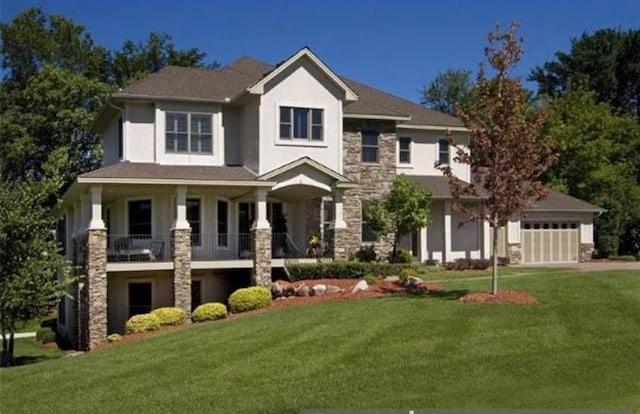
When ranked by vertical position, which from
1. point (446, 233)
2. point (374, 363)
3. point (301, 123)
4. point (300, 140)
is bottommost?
point (374, 363)

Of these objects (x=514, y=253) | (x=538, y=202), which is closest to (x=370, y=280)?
(x=538, y=202)

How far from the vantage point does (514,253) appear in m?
32.9

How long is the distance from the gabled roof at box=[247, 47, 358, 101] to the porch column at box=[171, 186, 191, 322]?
14.9ft

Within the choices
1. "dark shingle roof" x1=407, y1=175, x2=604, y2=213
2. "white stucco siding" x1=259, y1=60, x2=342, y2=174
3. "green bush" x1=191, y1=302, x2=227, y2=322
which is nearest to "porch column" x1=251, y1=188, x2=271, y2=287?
"white stucco siding" x1=259, y1=60, x2=342, y2=174

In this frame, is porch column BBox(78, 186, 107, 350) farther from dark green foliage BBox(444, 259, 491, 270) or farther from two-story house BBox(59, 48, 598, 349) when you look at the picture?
dark green foliage BBox(444, 259, 491, 270)

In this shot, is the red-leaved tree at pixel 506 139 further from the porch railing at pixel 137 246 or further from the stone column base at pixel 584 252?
the stone column base at pixel 584 252

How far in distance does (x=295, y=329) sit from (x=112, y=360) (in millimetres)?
4095

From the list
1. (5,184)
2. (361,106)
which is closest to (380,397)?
(5,184)

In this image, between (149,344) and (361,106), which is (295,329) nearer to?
(149,344)

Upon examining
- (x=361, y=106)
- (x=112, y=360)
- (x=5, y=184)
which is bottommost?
(x=112, y=360)

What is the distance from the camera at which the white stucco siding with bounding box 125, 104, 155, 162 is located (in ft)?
88.3

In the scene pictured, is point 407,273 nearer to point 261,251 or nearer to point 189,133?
point 261,251

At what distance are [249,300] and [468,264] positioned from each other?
10973 millimetres

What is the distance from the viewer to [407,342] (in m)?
14.6
